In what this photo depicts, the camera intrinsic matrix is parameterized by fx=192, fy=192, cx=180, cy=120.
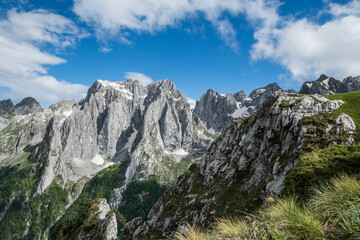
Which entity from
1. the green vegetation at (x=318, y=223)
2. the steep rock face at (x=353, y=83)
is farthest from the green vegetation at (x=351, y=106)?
the steep rock face at (x=353, y=83)

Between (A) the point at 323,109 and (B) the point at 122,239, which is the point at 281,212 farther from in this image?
(B) the point at 122,239

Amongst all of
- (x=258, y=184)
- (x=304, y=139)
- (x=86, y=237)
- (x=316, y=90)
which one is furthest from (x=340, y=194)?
(x=316, y=90)

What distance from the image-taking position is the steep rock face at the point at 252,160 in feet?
83.4

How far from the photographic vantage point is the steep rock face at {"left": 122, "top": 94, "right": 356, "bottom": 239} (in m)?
25.4

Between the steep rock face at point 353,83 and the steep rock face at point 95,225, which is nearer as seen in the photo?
the steep rock face at point 95,225

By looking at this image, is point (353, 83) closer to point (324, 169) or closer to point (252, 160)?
point (252, 160)

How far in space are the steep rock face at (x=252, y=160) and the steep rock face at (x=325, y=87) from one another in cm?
15211

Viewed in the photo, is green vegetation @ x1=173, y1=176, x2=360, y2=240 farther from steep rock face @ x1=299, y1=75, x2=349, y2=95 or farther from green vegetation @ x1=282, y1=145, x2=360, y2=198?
steep rock face @ x1=299, y1=75, x2=349, y2=95

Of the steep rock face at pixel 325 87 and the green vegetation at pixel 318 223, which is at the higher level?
the steep rock face at pixel 325 87

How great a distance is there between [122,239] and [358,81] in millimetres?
228860

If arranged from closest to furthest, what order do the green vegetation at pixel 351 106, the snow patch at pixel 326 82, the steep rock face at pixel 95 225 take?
the green vegetation at pixel 351 106
the steep rock face at pixel 95 225
the snow patch at pixel 326 82

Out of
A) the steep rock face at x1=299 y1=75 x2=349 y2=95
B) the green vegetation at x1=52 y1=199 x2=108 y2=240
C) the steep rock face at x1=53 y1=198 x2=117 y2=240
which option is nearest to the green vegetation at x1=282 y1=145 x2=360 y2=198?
the steep rock face at x1=53 y1=198 x2=117 y2=240

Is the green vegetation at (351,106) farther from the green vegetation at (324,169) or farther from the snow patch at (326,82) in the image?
the snow patch at (326,82)

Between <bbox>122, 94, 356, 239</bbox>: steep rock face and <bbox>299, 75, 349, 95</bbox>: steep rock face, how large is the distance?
15211 centimetres
